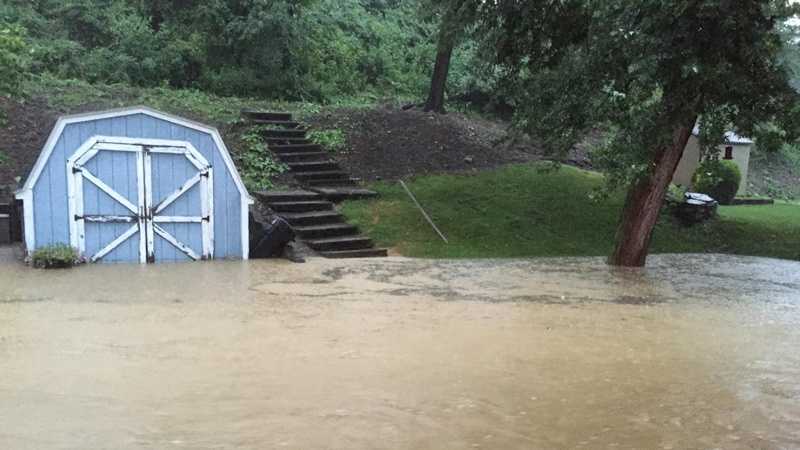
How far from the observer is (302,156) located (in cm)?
1567

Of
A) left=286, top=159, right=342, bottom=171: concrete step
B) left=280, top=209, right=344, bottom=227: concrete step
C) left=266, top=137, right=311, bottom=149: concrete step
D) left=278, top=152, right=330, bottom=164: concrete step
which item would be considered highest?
left=266, top=137, right=311, bottom=149: concrete step

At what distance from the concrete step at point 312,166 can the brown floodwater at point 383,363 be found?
5960mm

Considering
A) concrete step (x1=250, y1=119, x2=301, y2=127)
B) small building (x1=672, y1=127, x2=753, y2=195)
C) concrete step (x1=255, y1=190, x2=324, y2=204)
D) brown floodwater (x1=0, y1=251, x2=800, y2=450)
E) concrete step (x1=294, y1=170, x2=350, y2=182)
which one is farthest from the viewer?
small building (x1=672, y1=127, x2=753, y2=195)

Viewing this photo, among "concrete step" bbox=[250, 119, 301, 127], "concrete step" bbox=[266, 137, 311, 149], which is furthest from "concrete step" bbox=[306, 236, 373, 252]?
"concrete step" bbox=[250, 119, 301, 127]

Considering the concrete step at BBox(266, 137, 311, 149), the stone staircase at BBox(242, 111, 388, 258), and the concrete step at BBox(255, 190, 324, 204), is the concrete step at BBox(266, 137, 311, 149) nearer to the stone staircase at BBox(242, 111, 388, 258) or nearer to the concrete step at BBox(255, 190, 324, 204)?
the stone staircase at BBox(242, 111, 388, 258)

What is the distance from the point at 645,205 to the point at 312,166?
7.67m

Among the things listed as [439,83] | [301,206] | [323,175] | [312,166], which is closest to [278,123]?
[312,166]

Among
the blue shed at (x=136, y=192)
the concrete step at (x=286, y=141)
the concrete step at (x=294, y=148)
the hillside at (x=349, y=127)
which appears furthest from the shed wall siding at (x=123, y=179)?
the concrete step at (x=286, y=141)

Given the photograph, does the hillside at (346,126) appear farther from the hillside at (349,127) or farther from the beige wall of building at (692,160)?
the beige wall of building at (692,160)

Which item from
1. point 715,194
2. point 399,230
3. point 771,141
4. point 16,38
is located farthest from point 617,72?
point 715,194

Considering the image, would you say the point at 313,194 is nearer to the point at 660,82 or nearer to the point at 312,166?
the point at 312,166

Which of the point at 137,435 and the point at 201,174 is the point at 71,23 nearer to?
the point at 201,174

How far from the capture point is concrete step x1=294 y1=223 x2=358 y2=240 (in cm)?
1224

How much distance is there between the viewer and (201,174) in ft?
34.6
